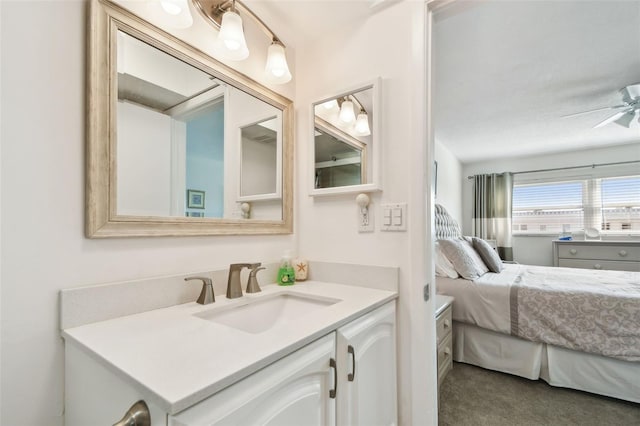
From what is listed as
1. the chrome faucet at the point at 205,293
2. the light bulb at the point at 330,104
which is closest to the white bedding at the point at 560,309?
the light bulb at the point at 330,104

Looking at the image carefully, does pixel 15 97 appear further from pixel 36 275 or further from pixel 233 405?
pixel 233 405

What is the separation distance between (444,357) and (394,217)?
1314mm

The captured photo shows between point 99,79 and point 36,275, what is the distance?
1.89 feet

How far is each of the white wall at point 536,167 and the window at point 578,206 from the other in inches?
8.6

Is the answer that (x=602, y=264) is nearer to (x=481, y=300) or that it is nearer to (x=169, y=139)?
(x=481, y=300)

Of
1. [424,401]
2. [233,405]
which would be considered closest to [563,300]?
[424,401]

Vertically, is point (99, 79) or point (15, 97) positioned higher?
point (99, 79)

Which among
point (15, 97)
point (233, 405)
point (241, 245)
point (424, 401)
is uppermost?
point (15, 97)

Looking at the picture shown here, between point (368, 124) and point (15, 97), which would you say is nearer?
point (15, 97)

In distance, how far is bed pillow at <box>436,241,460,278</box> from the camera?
2.34 m

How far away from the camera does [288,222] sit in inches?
58.3

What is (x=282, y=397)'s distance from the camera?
0.63m

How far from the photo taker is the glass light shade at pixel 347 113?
1.34 m

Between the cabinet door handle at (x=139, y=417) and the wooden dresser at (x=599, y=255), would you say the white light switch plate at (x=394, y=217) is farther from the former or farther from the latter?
the wooden dresser at (x=599, y=255)
